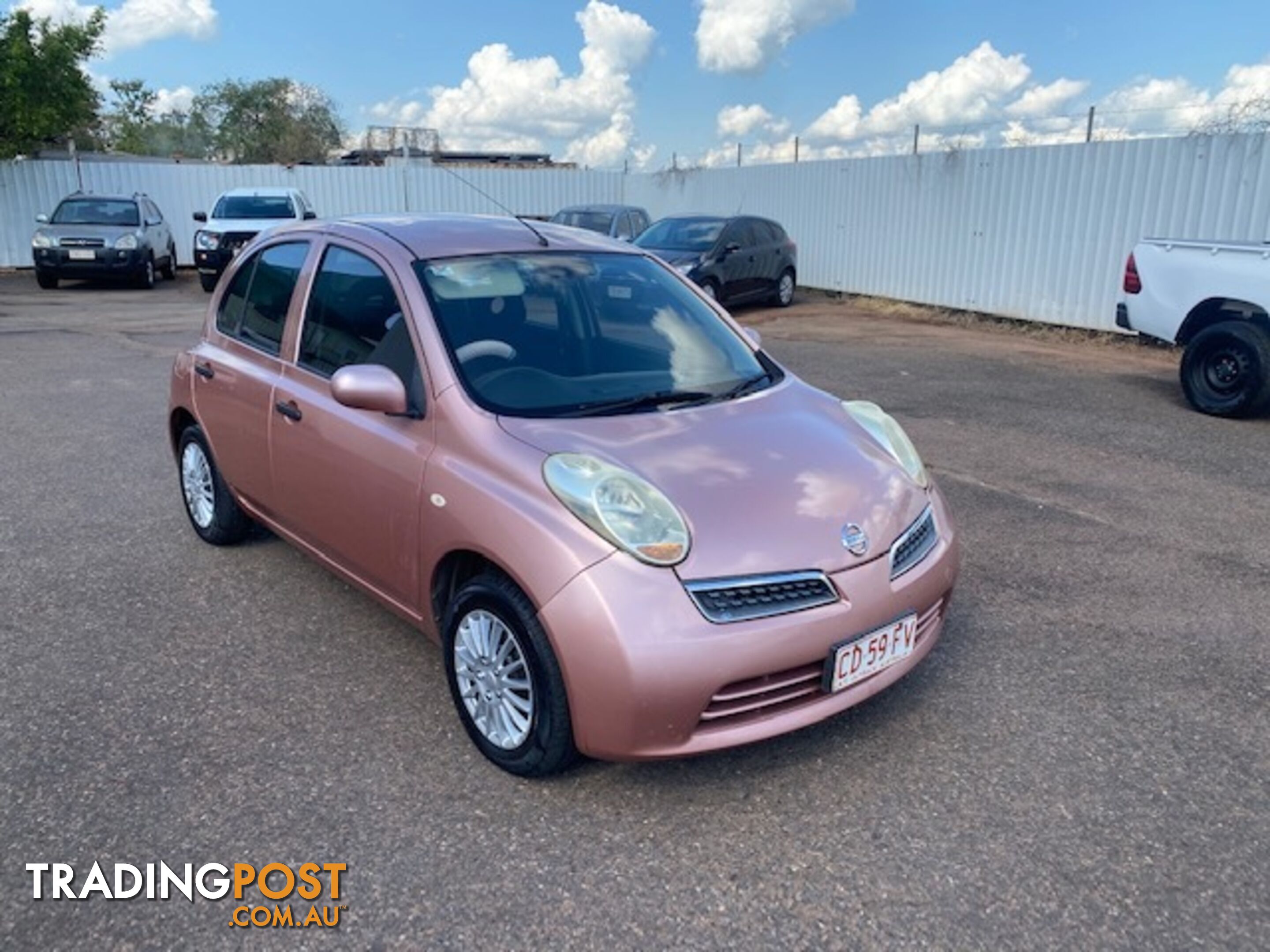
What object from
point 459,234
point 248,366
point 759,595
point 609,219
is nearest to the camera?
point 759,595

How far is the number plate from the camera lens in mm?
2787

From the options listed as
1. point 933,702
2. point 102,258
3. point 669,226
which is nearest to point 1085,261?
point 669,226

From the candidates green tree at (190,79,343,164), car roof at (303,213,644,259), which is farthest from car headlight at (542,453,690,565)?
green tree at (190,79,343,164)

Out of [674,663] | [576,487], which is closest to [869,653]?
[674,663]

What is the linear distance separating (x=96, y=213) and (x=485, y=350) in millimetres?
18663

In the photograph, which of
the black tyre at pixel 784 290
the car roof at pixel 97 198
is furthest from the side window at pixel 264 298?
the car roof at pixel 97 198

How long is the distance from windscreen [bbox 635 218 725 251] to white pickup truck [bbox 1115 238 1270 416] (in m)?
7.13

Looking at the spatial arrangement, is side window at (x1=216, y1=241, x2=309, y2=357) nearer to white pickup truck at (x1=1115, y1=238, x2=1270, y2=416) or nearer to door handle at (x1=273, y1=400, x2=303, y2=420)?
door handle at (x1=273, y1=400, x2=303, y2=420)

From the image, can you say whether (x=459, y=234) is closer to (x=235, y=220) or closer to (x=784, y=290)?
(x=784, y=290)

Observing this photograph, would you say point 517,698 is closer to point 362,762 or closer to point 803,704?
point 362,762

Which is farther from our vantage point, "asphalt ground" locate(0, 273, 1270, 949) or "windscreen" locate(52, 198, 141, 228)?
"windscreen" locate(52, 198, 141, 228)

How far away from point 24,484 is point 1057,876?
6.06 metres

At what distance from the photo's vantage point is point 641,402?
339cm

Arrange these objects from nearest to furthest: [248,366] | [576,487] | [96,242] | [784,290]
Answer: [576,487], [248,366], [784,290], [96,242]
